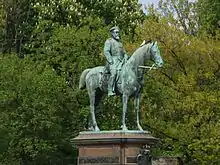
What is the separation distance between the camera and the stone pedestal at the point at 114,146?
23250mm

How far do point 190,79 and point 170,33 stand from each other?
272 centimetres

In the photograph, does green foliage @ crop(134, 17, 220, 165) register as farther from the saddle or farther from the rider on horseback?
the rider on horseback

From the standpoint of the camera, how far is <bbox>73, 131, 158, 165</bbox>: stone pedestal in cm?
2325

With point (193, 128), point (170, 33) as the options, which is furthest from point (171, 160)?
point (170, 33)

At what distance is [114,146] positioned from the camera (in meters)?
23.4

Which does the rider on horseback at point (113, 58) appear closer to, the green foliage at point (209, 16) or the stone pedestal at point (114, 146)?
the stone pedestal at point (114, 146)

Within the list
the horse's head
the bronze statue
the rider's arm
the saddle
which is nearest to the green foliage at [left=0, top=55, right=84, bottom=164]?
the saddle

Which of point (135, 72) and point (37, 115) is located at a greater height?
point (135, 72)

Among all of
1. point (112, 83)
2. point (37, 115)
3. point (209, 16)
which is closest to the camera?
point (112, 83)

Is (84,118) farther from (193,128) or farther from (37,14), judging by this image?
(37,14)

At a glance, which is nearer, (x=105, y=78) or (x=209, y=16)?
(x=105, y=78)

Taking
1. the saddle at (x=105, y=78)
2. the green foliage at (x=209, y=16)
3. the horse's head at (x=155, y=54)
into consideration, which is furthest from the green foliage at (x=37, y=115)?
the green foliage at (x=209, y=16)

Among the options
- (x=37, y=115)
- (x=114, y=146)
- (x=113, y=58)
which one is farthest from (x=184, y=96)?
(x=114, y=146)

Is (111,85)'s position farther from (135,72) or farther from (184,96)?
(184,96)
